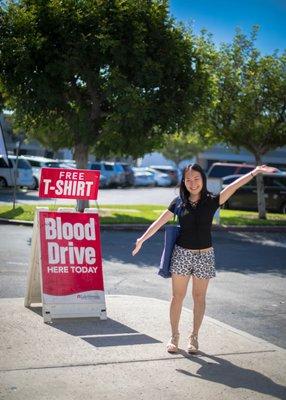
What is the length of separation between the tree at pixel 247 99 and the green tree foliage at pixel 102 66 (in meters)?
2.95

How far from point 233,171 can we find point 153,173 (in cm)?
1736

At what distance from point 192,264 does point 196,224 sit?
377 millimetres

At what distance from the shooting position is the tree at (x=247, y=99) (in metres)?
20.1

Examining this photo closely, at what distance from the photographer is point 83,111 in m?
17.4

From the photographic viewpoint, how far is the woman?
5684 mm

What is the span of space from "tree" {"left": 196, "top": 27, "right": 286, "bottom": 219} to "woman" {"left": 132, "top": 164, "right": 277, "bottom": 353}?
14.2 metres

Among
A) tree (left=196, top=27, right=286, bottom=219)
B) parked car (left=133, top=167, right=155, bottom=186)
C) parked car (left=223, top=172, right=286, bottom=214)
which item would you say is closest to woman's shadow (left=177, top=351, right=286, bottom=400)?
tree (left=196, top=27, right=286, bottom=219)

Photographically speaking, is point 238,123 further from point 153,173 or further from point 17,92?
point 153,173

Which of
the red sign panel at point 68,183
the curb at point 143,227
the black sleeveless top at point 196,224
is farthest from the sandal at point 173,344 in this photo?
the curb at point 143,227

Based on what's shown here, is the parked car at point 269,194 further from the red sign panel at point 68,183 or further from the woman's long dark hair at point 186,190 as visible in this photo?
the woman's long dark hair at point 186,190

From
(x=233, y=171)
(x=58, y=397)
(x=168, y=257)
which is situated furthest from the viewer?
(x=233, y=171)

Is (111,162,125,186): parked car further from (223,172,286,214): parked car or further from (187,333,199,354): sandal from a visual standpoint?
(187,333,199,354): sandal

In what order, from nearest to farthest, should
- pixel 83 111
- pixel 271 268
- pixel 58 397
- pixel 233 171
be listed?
pixel 58 397, pixel 271 268, pixel 83 111, pixel 233 171

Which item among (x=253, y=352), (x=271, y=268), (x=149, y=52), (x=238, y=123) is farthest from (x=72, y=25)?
(x=253, y=352)
